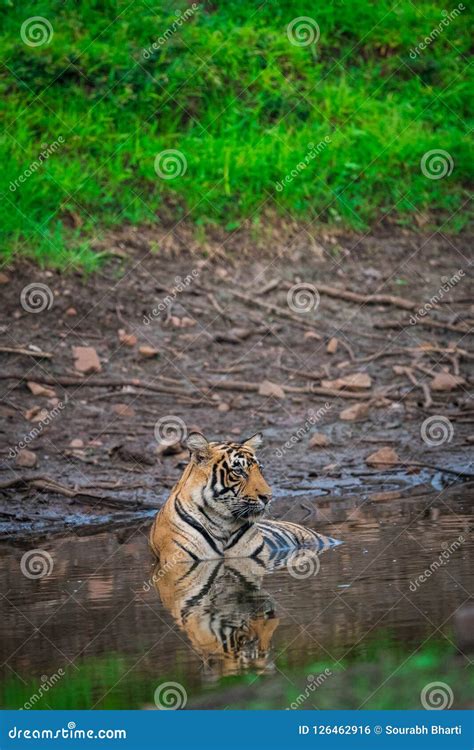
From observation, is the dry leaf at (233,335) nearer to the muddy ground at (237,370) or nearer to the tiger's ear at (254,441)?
the muddy ground at (237,370)

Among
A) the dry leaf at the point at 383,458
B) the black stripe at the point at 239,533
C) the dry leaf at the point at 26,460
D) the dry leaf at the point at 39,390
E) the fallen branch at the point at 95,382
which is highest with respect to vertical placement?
the dry leaf at the point at 383,458

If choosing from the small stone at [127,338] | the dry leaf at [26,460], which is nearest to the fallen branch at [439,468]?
the small stone at [127,338]

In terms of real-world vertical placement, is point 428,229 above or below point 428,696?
above

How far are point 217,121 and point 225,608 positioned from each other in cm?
923

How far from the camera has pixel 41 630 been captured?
773 cm

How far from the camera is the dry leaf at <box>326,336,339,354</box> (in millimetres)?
13953

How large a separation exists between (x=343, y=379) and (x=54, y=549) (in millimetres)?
4281

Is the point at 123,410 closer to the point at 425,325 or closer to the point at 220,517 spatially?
the point at 220,517

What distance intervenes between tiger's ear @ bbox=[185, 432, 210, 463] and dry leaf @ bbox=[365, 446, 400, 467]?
2812 millimetres

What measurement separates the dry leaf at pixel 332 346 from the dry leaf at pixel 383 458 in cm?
188

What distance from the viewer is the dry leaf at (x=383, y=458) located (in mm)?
12242

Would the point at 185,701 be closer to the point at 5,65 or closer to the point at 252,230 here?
the point at 252,230

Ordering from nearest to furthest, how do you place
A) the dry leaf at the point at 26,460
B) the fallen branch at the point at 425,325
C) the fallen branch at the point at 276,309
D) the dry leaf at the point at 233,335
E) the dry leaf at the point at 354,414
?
the dry leaf at the point at 26,460
the dry leaf at the point at 354,414
the dry leaf at the point at 233,335
the fallen branch at the point at 276,309
the fallen branch at the point at 425,325

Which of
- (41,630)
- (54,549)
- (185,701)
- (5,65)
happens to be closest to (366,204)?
(5,65)
